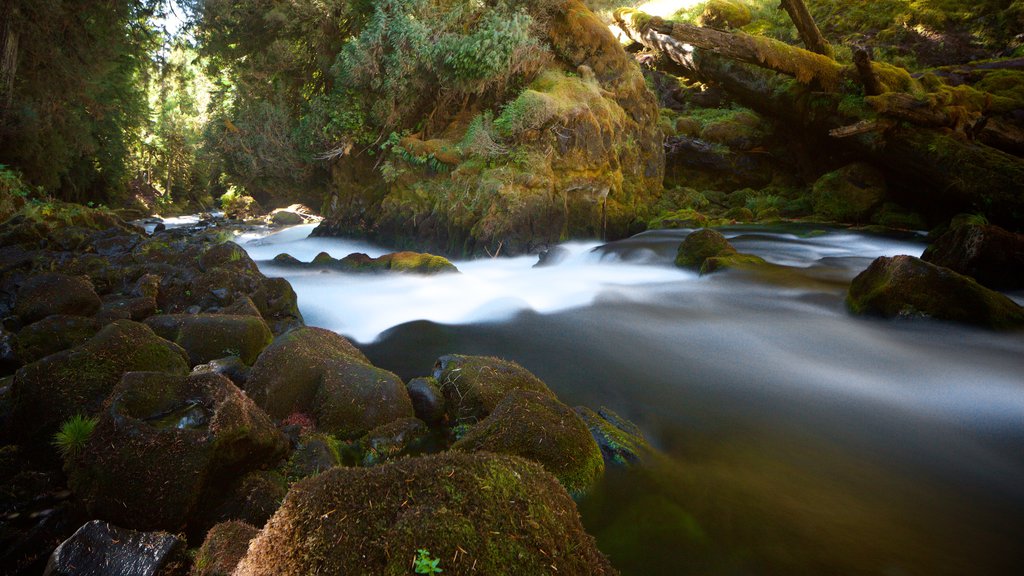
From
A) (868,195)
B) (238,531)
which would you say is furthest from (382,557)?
(868,195)

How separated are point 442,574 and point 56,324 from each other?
15.5 feet

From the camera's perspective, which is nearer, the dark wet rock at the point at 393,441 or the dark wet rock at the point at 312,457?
the dark wet rock at the point at 312,457

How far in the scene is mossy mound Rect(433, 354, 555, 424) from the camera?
414 centimetres

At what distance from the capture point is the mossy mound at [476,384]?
4.14 metres

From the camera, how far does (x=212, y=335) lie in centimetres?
475

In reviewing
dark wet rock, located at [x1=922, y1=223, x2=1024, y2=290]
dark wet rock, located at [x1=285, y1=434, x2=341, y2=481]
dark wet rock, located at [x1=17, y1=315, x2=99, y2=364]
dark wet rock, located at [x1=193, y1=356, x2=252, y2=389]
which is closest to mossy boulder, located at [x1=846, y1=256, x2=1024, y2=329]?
dark wet rock, located at [x1=922, y1=223, x2=1024, y2=290]

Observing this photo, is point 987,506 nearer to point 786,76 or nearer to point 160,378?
point 160,378

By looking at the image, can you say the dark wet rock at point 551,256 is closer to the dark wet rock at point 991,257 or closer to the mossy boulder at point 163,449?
the dark wet rock at point 991,257

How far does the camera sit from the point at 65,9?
11656 millimetres

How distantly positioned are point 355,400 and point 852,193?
1706 centimetres

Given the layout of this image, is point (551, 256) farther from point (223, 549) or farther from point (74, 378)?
point (223, 549)

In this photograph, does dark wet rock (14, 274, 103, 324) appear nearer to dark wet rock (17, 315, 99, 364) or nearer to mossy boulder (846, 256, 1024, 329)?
dark wet rock (17, 315, 99, 364)

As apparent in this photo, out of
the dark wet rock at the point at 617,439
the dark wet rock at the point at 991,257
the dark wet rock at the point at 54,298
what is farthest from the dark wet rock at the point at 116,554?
the dark wet rock at the point at 991,257

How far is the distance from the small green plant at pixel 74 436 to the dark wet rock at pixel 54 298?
2973 millimetres
